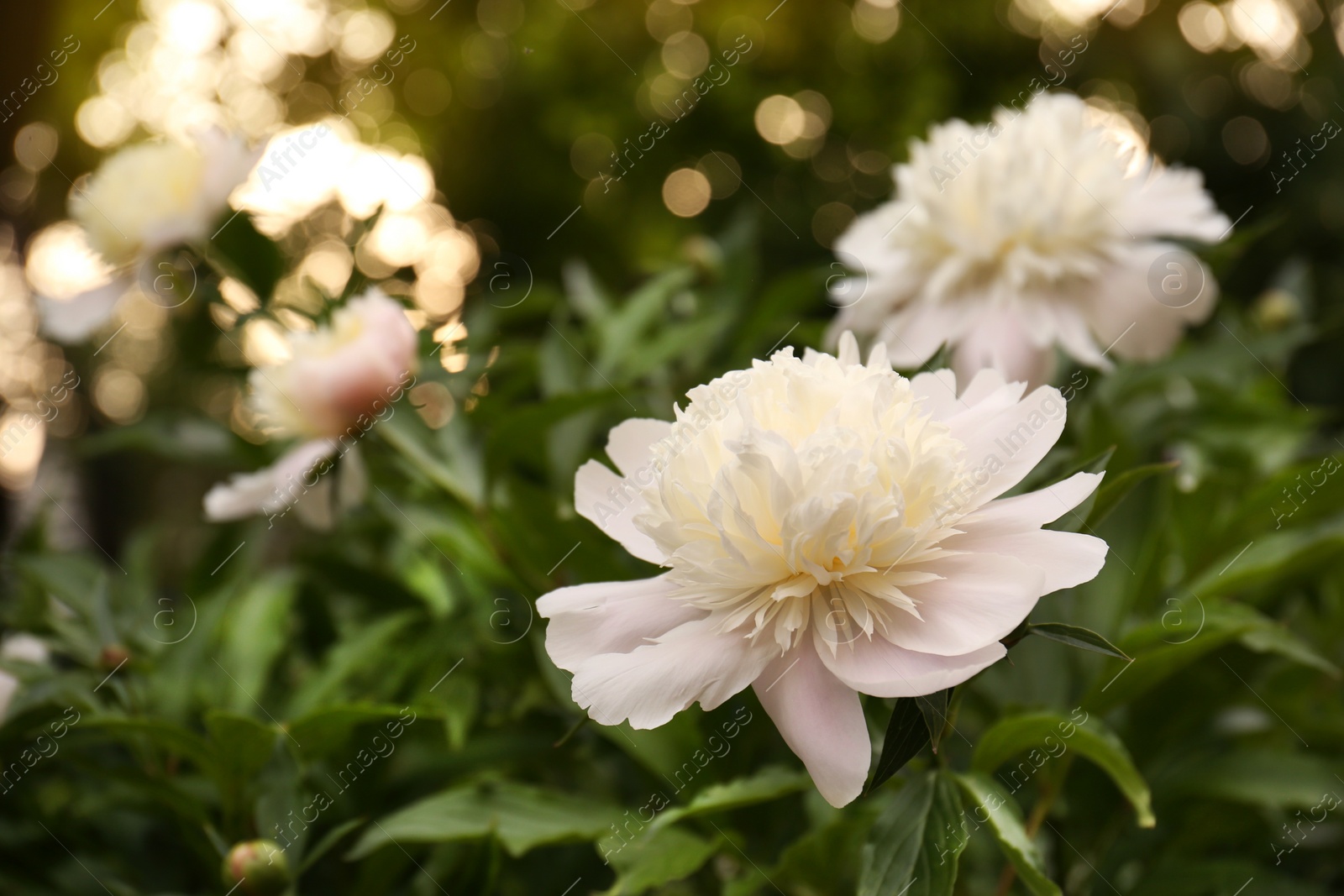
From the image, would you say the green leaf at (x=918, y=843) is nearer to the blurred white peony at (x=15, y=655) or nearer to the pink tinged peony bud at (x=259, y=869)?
the pink tinged peony bud at (x=259, y=869)

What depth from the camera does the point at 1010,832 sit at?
42cm

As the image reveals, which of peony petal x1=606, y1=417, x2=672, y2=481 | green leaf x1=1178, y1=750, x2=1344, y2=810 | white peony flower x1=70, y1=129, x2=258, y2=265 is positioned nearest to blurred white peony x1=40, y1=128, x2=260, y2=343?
white peony flower x1=70, y1=129, x2=258, y2=265

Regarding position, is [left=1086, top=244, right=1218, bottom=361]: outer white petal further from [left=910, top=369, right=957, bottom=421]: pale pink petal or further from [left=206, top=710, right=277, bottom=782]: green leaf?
[left=206, top=710, right=277, bottom=782]: green leaf

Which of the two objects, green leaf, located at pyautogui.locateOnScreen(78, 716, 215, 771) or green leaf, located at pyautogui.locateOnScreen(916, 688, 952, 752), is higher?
green leaf, located at pyautogui.locateOnScreen(78, 716, 215, 771)

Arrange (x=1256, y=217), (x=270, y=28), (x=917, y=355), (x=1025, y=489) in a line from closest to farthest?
(x=1025, y=489)
(x=917, y=355)
(x=1256, y=217)
(x=270, y=28)

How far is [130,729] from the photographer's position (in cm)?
60

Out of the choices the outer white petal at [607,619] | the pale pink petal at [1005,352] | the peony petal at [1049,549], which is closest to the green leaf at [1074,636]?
the peony petal at [1049,549]

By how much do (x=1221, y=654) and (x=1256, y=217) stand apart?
1.73 metres

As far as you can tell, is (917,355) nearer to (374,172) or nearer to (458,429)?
(458,429)

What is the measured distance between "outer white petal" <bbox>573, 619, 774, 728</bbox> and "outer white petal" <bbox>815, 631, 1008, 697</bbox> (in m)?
0.03

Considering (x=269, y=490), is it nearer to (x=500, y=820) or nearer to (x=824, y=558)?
(x=500, y=820)

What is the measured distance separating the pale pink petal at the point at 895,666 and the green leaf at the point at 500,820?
9.9 inches

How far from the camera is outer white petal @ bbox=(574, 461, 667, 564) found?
17.3 inches

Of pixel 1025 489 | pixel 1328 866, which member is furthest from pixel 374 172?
pixel 1328 866
